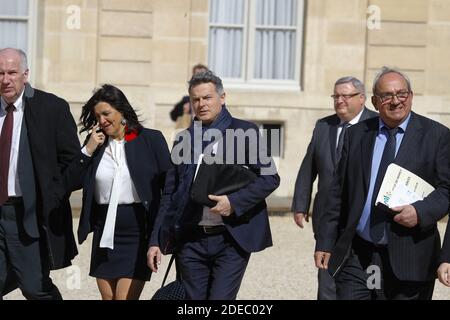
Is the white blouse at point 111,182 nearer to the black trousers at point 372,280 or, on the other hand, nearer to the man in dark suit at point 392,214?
the man in dark suit at point 392,214

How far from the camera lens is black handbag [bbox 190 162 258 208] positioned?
6.61 m

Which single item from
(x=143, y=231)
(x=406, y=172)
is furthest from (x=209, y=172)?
(x=406, y=172)

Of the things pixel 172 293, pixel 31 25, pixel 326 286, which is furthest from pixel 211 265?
pixel 31 25

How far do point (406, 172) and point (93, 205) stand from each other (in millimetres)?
2039

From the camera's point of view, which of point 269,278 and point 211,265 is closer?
point 211,265

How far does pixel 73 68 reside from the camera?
50.2ft

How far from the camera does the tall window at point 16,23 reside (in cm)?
1568

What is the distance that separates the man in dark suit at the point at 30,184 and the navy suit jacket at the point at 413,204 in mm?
1647

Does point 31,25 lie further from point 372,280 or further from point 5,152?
point 372,280

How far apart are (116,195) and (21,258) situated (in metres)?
0.70

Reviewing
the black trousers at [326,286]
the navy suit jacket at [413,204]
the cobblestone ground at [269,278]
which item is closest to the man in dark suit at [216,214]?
the navy suit jacket at [413,204]

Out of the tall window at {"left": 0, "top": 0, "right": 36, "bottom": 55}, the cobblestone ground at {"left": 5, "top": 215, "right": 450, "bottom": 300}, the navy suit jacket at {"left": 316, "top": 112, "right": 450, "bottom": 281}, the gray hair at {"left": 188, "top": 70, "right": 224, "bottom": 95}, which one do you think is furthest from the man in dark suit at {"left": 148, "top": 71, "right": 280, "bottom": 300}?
the tall window at {"left": 0, "top": 0, "right": 36, "bottom": 55}

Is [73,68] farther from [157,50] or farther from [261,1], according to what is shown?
[261,1]

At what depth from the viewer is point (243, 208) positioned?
6.61 meters
